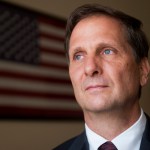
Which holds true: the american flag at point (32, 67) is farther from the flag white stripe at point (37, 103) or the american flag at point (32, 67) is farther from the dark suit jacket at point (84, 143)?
the dark suit jacket at point (84, 143)

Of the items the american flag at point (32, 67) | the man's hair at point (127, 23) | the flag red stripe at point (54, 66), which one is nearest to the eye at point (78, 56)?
the man's hair at point (127, 23)

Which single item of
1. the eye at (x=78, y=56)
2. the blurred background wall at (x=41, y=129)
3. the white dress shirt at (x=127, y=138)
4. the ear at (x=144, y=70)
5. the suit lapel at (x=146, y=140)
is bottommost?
the blurred background wall at (x=41, y=129)

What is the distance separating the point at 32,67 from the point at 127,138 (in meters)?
1.03

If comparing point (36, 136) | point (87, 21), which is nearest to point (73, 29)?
point (87, 21)

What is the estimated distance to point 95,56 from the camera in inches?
51.1

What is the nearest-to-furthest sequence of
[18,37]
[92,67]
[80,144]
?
[92,67] → [80,144] → [18,37]

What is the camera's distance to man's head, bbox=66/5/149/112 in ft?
4.23

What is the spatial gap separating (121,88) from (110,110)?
0.08 meters

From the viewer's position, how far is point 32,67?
7.28 feet

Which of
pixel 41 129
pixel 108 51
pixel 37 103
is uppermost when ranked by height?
pixel 108 51

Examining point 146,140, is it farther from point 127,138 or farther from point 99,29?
point 99,29

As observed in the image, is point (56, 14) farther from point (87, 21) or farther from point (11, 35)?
point (87, 21)

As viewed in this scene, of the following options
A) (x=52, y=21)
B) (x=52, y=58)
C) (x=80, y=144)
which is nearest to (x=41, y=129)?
(x=52, y=58)

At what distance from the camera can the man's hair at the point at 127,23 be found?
54.9 inches
